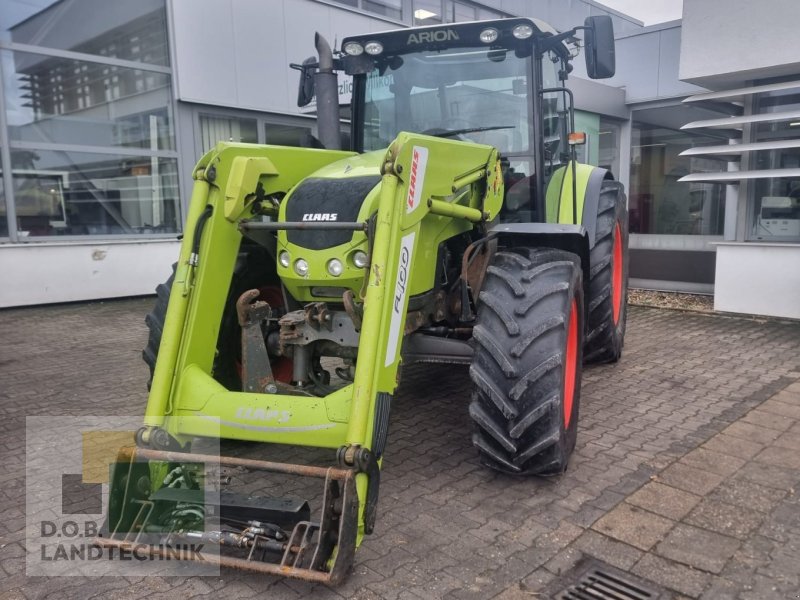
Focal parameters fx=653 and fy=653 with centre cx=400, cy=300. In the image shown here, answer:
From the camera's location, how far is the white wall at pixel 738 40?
Result: 6.66m

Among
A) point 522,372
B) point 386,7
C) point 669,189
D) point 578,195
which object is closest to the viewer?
point 522,372

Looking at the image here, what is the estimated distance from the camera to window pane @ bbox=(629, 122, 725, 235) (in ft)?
30.8

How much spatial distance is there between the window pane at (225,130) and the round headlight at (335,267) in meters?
7.88

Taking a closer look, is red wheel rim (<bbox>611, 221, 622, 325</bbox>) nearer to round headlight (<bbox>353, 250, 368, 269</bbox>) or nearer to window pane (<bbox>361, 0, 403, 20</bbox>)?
round headlight (<bbox>353, 250, 368, 269</bbox>)

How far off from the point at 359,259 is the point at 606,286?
2650mm

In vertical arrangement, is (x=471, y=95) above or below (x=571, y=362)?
above

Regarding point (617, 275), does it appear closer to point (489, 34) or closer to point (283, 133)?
point (489, 34)

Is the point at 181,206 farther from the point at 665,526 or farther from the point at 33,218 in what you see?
the point at 665,526

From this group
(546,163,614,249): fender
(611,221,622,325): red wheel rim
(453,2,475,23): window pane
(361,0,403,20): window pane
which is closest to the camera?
(546,163,614,249): fender

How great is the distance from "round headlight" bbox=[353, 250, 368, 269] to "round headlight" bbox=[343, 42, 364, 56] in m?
1.84

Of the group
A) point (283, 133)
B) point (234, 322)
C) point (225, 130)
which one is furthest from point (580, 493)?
point (283, 133)

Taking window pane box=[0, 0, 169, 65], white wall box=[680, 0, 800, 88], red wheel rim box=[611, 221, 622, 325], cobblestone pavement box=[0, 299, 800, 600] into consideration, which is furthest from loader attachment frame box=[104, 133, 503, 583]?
window pane box=[0, 0, 169, 65]

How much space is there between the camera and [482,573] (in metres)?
2.53

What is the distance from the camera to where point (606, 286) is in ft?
16.5
